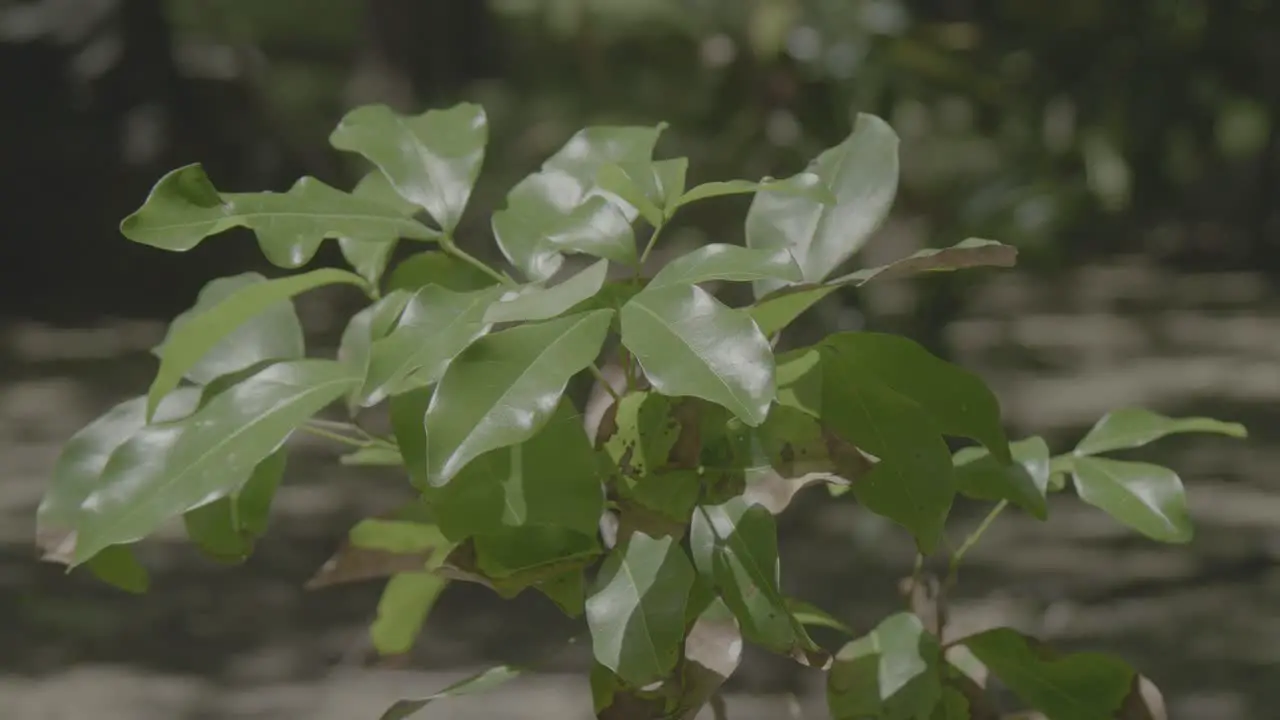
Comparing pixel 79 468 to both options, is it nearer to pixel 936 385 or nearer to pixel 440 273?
pixel 440 273

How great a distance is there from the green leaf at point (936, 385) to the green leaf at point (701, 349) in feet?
0.22

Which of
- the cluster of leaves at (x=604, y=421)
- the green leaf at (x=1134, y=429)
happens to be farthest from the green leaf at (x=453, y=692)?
the green leaf at (x=1134, y=429)

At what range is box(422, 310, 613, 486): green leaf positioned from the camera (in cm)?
32

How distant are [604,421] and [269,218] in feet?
0.37

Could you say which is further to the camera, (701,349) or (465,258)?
(465,258)

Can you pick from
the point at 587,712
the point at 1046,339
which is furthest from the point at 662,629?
the point at 1046,339

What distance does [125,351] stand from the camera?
2902 mm

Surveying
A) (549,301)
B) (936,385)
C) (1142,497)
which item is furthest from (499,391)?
(1142,497)

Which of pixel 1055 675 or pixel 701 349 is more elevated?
pixel 701 349

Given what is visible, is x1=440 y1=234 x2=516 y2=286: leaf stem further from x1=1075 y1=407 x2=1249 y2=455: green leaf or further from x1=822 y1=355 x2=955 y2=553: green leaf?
x1=1075 y1=407 x2=1249 y2=455: green leaf

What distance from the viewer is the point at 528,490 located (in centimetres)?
37

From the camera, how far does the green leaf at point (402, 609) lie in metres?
0.49

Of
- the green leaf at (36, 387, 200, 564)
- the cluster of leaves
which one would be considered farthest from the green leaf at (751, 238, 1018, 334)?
the green leaf at (36, 387, 200, 564)

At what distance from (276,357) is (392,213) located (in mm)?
81
